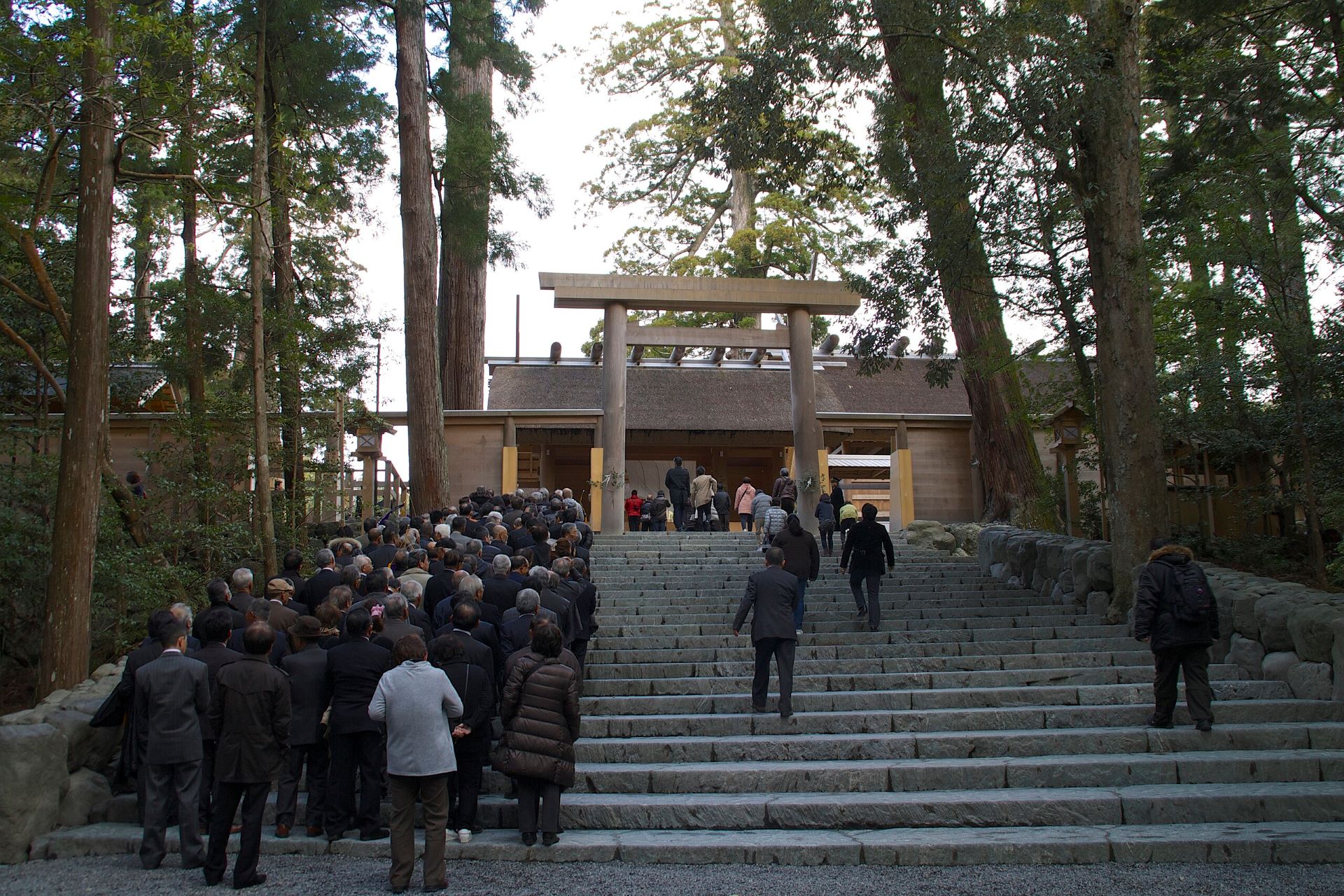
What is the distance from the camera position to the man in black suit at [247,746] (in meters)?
5.32

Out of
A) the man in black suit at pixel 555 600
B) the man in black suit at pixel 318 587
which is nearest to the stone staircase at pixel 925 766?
the man in black suit at pixel 555 600

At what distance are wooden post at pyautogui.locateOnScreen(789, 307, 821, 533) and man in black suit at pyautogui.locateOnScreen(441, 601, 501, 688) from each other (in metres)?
10.8

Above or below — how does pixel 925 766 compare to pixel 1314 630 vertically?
below

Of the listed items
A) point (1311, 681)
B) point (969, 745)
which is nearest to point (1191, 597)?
point (1311, 681)

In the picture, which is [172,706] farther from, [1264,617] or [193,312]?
[193,312]

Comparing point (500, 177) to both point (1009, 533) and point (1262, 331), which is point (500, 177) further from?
point (1262, 331)

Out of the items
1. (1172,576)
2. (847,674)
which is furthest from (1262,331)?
(847,674)

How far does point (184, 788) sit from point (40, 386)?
1031cm

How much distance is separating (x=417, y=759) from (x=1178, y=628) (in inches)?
196

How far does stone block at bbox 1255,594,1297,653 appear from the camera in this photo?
26.2ft

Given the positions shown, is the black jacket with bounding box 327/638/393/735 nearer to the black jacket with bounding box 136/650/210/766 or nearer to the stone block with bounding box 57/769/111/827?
the black jacket with bounding box 136/650/210/766

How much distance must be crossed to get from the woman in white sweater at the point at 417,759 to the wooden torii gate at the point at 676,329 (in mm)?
11092

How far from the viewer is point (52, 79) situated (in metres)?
8.46

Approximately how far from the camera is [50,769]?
6.18m
